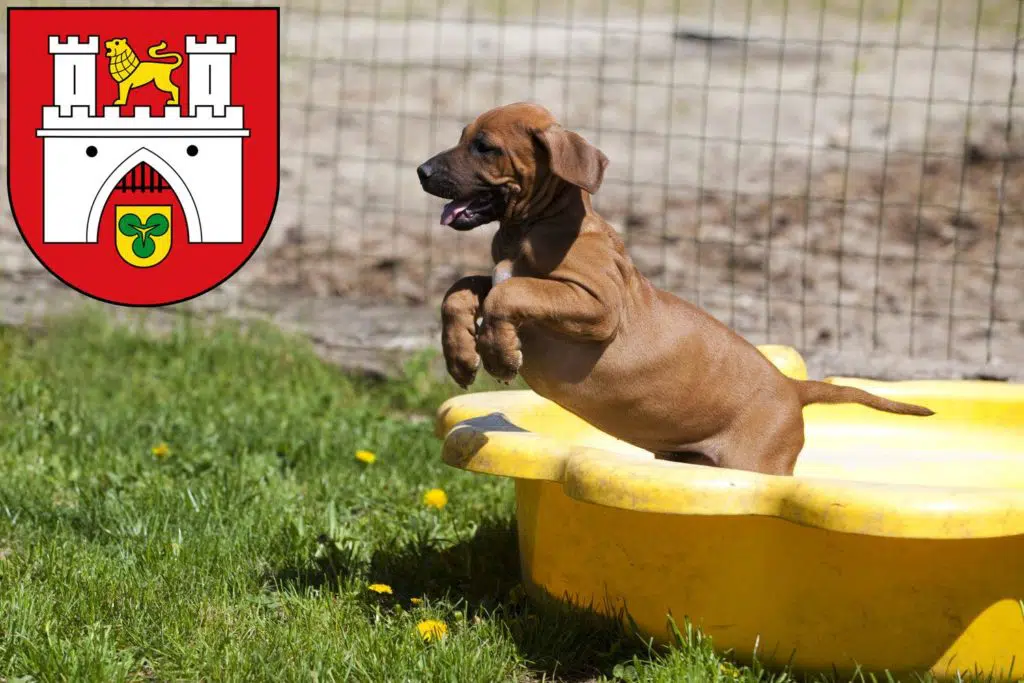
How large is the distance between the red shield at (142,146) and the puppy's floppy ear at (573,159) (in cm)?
231

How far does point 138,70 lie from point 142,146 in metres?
0.44

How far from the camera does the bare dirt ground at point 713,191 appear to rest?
6.50 m

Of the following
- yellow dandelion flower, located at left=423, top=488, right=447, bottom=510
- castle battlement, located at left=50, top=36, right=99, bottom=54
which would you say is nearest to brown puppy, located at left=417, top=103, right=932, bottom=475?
yellow dandelion flower, located at left=423, top=488, right=447, bottom=510

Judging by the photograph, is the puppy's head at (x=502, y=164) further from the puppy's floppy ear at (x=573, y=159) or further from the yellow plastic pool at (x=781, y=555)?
the yellow plastic pool at (x=781, y=555)

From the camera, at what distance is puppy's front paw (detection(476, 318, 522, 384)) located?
2.96 metres

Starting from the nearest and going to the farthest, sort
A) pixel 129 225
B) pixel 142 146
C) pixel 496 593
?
pixel 496 593, pixel 129 225, pixel 142 146

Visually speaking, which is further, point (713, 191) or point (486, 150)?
point (713, 191)

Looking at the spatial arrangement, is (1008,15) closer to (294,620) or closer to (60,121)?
(60,121)

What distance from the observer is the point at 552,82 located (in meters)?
9.70

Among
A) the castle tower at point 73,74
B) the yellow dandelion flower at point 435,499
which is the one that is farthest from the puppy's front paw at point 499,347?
the castle tower at point 73,74

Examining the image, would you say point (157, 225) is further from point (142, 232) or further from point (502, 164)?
point (502, 164)

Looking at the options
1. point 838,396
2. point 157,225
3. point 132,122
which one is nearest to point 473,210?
point 838,396

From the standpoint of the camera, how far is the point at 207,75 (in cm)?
536

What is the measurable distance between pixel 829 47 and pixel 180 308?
682 centimetres
